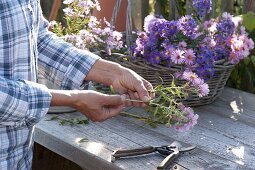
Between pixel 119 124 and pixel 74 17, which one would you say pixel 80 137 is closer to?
pixel 119 124

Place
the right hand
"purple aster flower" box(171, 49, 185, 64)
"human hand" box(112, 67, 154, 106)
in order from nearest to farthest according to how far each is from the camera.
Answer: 1. the right hand
2. "human hand" box(112, 67, 154, 106)
3. "purple aster flower" box(171, 49, 185, 64)

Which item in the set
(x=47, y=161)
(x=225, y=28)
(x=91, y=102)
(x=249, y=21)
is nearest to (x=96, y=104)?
(x=91, y=102)

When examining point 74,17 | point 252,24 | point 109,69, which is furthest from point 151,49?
point 252,24

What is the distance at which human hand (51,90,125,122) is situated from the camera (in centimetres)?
133

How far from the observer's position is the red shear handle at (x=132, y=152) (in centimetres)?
146

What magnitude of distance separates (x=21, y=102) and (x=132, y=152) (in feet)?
1.19

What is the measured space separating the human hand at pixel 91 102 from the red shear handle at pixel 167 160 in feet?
0.61

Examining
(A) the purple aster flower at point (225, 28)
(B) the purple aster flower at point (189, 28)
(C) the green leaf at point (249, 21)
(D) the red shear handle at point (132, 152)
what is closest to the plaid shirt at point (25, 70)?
(D) the red shear handle at point (132, 152)

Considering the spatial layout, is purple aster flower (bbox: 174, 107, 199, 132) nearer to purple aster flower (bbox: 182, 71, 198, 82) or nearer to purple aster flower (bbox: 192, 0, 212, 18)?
purple aster flower (bbox: 182, 71, 198, 82)

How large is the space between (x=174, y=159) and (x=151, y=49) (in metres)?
0.50

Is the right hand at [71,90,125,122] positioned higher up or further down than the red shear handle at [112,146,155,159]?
higher up

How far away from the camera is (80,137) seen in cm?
164

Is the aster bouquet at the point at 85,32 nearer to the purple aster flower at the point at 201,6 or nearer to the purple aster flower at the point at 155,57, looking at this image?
the purple aster flower at the point at 155,57

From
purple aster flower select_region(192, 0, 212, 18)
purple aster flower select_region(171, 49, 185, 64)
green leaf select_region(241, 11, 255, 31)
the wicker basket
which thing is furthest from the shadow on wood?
green leaf select_region(241, 11, 255, 31)
